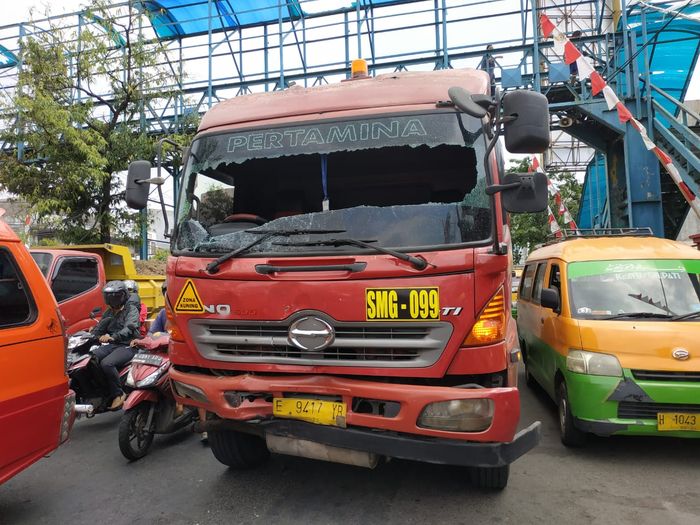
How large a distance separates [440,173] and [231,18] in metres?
14.2

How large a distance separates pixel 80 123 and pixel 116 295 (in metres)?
7.68

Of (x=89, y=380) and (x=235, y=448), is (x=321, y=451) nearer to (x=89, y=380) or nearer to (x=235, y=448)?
(x=235, y=448)

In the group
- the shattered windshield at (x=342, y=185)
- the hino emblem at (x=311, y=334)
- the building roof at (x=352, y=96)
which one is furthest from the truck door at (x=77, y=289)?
the hino emblem at (x=311, y=334)

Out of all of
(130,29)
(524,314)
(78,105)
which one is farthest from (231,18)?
(524,314)

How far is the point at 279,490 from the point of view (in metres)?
3.70

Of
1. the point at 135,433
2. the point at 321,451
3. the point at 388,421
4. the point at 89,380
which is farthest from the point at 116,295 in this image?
the point at 388,421

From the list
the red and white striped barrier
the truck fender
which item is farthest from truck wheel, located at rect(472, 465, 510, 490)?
the red and white striped barrier

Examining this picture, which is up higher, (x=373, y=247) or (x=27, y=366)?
(x=373, y=247)

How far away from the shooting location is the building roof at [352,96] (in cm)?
335

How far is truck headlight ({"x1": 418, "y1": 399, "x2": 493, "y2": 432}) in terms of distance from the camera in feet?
9.07

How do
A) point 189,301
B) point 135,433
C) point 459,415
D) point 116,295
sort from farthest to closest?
point 116,295
point 135,433
point 189,301
point 459,415

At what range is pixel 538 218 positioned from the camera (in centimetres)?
2195

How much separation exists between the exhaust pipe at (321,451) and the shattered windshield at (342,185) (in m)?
1.19

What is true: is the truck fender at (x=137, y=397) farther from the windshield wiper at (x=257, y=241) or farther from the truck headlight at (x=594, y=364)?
the truck headlight at (x=594, y=364)
